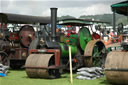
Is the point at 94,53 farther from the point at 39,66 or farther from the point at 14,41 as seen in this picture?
the point at 14,41

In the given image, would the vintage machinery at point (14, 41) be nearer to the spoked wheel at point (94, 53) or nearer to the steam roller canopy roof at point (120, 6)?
the spoked wheel at point (94, 53)

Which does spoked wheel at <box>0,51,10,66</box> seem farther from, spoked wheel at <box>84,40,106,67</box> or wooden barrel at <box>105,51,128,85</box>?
wooden barrel at <box>105,51,128,85</box>

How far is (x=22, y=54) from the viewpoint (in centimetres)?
1277

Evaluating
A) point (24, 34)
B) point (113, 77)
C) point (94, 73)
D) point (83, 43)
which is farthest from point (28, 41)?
point (113, 77)

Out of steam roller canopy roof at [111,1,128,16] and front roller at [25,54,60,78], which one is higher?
steam roller canopy roof at [111,1,128,16]

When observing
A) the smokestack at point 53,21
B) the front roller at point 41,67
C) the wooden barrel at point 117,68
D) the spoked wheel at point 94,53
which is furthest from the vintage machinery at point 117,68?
the spoked wheel at point 94,53

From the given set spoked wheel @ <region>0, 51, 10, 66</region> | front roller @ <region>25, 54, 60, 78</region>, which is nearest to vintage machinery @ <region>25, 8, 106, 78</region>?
front roller @ <region>25, 54, 60, 78</region>

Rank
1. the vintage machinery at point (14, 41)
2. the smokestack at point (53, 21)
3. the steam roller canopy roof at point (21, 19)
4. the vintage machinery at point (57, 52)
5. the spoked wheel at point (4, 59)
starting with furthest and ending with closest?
the steam roller canopy roof at point (21, 19), the vintage machinery at point (14, 41), the spoked wheel at point (4, 59), the smokestack at point (53, 21), the vintage machinery at point (57, 52)

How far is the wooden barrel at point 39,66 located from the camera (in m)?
8.75

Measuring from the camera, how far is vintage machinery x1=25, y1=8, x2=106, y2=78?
8.90m

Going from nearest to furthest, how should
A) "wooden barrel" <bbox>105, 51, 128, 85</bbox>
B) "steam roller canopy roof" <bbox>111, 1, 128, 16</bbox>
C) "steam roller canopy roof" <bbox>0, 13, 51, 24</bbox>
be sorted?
"wooden barrel" <bbox>105, 51, 128, 85</bbox> < "steam roller canopy roof" <bbox>111, 1, 128, 16</bbox> < "steam roller canopy roof" <bbox>0, 13, 51, 24</bbox>

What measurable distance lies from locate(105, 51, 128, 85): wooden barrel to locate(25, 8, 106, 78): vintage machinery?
7.83 ft

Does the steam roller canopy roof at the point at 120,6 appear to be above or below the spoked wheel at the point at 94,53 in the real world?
above

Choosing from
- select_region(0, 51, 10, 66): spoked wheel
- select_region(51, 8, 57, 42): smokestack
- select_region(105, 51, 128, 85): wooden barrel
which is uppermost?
select_region(51, 8, 57, 42): smokestack
